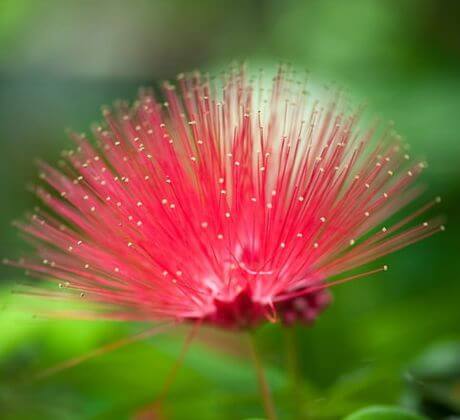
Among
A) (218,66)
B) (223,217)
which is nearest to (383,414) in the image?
(223,217)

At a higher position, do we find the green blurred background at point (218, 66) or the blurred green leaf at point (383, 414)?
the green blurred background at point (218, 66)

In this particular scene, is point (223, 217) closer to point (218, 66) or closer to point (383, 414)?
point (383, 414)

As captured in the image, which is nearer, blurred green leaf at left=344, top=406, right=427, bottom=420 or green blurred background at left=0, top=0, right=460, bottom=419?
blurred green leaf at left=344, top=406, right=427, bottom=420

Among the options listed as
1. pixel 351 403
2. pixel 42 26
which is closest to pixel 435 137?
pixel 351 403

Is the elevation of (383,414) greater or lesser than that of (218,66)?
lesser

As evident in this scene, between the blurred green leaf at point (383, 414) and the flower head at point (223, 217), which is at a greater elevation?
the flower head at point (223, 217)

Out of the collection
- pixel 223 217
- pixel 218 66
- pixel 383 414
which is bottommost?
pixel 383 414

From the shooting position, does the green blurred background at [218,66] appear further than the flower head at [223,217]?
Yes

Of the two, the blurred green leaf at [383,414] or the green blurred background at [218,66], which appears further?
the green blurred background at [218,66]

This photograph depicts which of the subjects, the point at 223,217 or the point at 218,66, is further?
the point at 218,66
